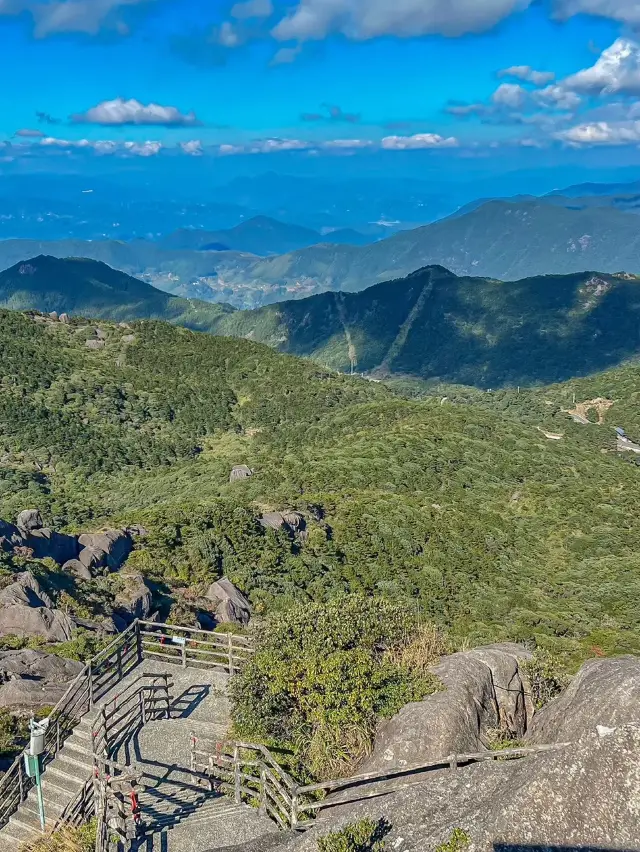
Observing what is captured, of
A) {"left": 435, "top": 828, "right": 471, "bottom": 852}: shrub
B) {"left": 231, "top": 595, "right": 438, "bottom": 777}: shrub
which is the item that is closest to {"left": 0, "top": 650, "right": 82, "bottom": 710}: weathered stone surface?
{"left": 231, "top": 595, "right": 438, "bottom": 777}: shrub

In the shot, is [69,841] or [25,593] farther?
[25,593]

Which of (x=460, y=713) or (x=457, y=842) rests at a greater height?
(x=457, y=842)

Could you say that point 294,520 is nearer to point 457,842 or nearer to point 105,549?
point 105,549

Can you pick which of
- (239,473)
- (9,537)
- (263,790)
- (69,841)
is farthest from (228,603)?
(239,473)

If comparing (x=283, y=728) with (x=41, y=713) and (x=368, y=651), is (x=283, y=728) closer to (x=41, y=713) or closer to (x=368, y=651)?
(x=368, y=651)

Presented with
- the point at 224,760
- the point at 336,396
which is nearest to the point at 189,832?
the point at 224,760

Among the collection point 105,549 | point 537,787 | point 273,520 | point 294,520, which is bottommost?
point 294,520

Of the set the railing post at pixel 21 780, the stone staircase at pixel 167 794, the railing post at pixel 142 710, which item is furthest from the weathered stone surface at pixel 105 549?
the railing post at pixel 21 780

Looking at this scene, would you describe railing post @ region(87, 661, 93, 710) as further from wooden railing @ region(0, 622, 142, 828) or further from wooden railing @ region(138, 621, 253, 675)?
wooden railing @ region(138, 621, 253, 675)
